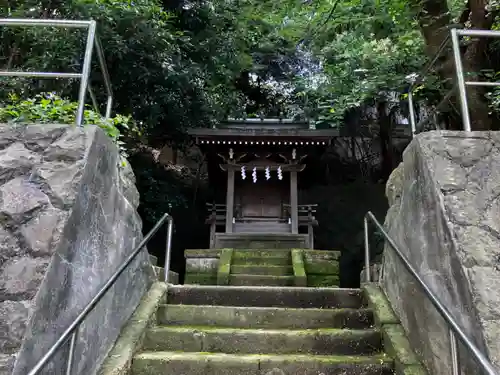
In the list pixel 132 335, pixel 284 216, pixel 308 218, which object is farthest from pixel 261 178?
pixel 132 335

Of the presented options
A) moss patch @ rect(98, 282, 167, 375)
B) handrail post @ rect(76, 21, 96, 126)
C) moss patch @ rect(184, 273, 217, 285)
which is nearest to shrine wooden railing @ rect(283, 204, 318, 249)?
moss patch @ rect(184, 273, 217, 285)

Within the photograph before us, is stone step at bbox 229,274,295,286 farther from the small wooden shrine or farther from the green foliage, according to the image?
the green foliage

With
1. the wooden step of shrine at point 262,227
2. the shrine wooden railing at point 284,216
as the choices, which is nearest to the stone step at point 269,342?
the shrine wooden railing at point 284,216

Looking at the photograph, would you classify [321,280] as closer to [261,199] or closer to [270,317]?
[270,317]

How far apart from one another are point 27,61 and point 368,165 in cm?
1221

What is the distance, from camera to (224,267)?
24.5 ft

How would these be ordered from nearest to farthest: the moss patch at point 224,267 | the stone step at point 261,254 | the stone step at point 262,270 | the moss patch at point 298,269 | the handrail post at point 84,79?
the handrail post at point 84,79
the moss patch at point 298,269
the moss patch at point 224,267
the stone step at point 262,270
the stone step at point 261,254

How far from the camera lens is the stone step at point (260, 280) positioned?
23.1 ft

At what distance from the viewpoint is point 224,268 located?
7.43 metres

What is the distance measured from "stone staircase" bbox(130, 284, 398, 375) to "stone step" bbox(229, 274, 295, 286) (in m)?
3.02

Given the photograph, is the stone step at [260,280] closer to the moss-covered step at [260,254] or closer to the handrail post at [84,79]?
the moss-covered step at [260,254]

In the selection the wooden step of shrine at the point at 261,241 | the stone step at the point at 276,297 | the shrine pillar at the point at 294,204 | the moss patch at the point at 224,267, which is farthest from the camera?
the shrine pillar at the point at 294,204

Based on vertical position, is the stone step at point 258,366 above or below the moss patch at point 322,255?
below

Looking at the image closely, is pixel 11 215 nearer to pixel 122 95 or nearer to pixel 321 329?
pixel 321 329
